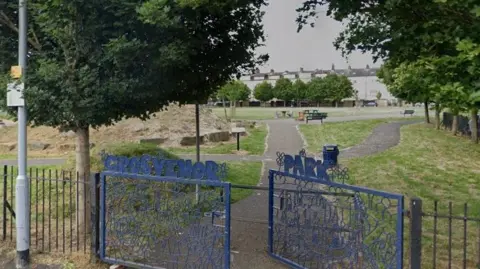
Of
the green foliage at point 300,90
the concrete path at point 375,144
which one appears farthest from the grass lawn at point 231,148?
the green foliage at point 300,90

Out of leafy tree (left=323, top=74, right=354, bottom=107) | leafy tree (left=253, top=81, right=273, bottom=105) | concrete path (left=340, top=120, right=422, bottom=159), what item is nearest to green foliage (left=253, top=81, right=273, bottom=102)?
leafy tree (left=253, top=81, right=273, bottom=105)

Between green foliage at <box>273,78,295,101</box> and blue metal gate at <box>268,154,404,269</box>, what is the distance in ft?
231

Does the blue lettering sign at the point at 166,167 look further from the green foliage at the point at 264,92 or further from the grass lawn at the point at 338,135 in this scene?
the green foliage at the point at 264,92

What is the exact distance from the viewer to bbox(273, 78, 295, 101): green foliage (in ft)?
247

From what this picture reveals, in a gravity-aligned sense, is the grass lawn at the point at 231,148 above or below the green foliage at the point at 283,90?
below

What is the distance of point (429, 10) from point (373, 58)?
158 cm

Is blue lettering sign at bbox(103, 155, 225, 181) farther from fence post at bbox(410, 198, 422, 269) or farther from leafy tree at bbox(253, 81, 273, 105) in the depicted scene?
leafy tree at bbox(253, 81, 273, 105)

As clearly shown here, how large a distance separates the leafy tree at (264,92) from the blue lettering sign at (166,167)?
2873 inches

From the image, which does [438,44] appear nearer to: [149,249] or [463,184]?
[149,249]

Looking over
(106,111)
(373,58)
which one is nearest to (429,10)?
(373,58)

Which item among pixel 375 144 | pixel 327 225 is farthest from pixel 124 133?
pixel 327 225

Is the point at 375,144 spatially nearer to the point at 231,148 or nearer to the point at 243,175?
the point at 231,148

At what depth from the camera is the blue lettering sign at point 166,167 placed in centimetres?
477

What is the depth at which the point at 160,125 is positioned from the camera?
2069 cm
